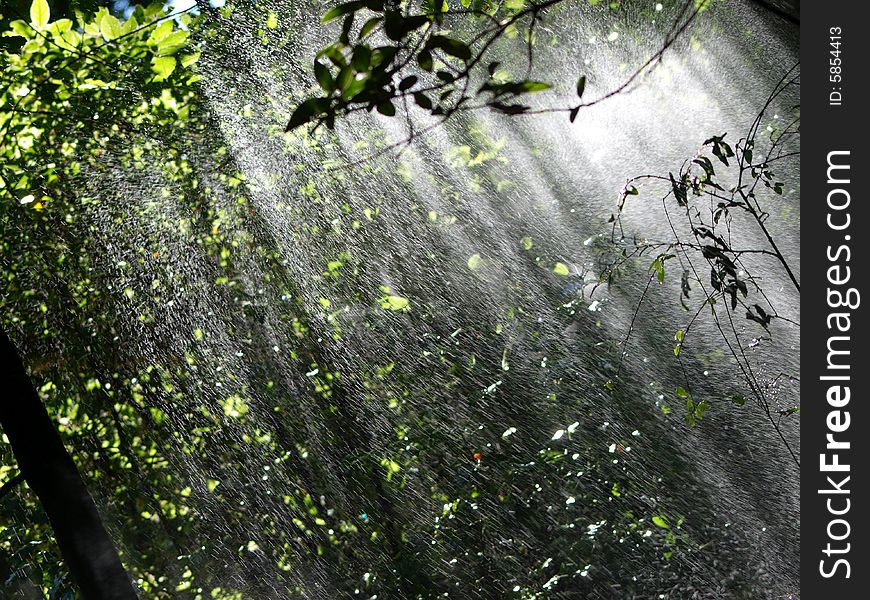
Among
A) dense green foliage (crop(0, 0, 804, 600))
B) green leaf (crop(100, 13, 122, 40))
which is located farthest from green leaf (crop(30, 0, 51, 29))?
dense green foliage (crop(0, 0, 804, 600))

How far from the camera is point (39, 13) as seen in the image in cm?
219

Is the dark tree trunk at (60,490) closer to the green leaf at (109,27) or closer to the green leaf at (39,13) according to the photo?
the green leaf at (39,13)

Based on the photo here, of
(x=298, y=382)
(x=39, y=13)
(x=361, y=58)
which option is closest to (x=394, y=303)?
(x=298, y=382)

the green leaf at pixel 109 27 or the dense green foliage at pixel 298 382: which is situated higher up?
the green leaf at pixel 109 27

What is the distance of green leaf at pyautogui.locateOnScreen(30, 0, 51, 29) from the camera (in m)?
2.17

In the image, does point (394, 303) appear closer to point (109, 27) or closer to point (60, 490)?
point (109, 27)

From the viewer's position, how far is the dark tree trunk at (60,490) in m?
1.63

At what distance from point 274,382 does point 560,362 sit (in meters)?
1.24

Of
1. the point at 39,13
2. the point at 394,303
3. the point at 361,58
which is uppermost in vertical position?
the point at 39,13

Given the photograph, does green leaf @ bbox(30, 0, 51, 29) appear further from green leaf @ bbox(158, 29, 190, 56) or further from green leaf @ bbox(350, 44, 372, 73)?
green leaf @ bbox(350, 44, 372, 73)
